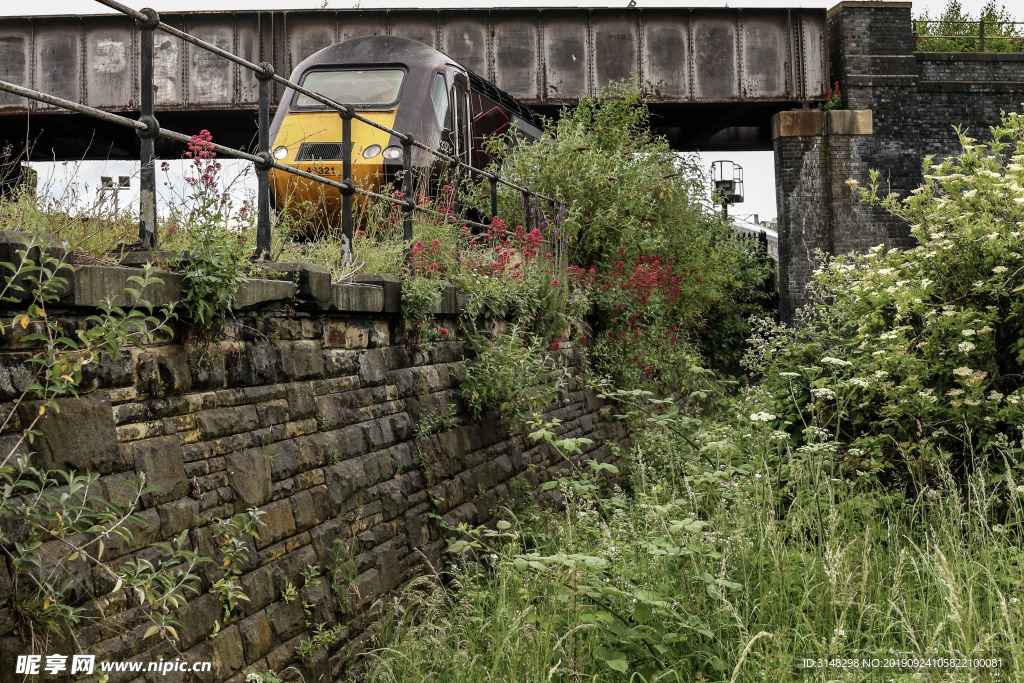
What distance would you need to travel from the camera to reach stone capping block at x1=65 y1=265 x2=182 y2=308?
2.98m

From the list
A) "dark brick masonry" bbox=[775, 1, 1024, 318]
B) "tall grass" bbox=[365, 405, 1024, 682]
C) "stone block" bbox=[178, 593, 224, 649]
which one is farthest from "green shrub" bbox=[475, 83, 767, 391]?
"stone block" bbox=[178, 593, 224, 649]

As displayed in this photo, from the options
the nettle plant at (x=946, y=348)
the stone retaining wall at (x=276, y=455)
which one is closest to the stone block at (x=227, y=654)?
the stone retaining wall at (x=276, y=455)

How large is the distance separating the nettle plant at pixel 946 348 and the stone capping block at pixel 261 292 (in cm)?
313

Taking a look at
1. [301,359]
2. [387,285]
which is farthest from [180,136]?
[387,285]

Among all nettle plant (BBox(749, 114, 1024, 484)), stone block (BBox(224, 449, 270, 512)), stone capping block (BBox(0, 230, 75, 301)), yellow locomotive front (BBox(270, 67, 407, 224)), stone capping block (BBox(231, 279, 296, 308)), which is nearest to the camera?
stone capping block (BBox(0, 230, 75, 301))

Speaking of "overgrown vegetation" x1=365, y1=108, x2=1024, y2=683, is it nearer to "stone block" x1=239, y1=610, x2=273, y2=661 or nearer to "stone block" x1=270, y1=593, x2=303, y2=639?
"stone block" x1=270, y1=593, x2=303, y2=639

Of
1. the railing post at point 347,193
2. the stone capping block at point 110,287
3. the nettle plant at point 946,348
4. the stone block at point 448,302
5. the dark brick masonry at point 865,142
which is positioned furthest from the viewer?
the dark brick masonry at point 865,142

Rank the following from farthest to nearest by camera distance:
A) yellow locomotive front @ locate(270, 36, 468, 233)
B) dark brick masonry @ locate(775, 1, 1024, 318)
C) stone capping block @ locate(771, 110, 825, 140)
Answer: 1. stone capping block @ locate(771, 110, 825, 140)
2. dark brick masonry @ locate(775, 1, 1024, 318)
3. yellow locomotive front @ locate(270, 36, 468, 233)

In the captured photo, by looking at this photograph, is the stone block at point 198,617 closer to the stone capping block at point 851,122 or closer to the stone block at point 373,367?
the stone block at point 373,367

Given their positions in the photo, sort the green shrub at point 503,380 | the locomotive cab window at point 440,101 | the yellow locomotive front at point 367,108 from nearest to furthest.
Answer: the green shrub at point 503,380
the yellow locomotive front at point 367,108
the locomotive cab window at point 440,101

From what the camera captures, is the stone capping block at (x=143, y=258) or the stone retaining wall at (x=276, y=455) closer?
the stone retaining wall at (x=276, y=455)

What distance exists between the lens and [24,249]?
9.04 ft

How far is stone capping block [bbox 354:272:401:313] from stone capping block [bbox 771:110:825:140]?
514 inches

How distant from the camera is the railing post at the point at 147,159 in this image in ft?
11.8
